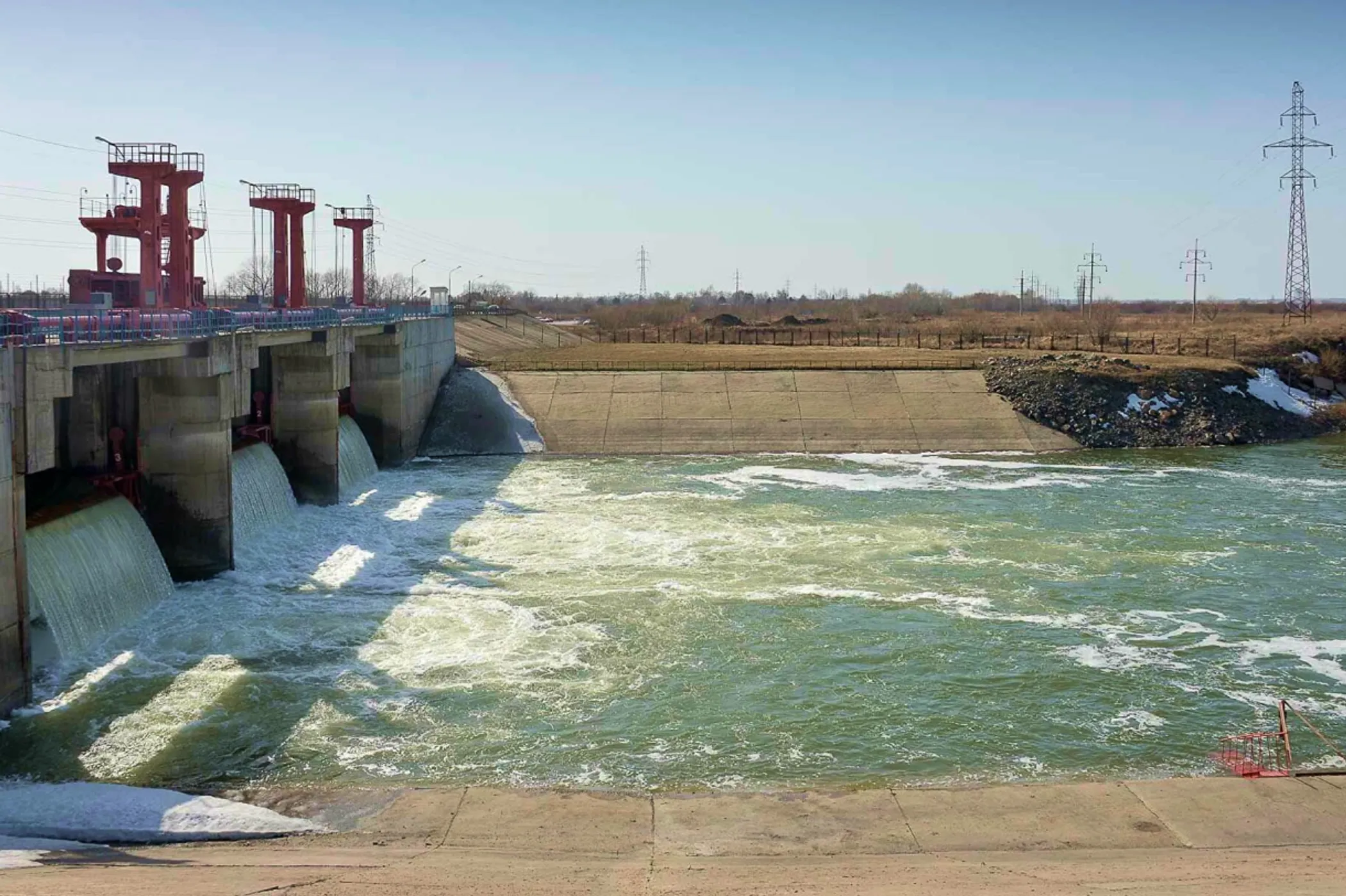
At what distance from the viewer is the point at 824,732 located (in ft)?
70.5

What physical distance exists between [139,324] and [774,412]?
122ft

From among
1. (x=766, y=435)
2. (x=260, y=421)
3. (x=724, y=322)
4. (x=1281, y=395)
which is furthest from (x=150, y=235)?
(x=724, y=322)

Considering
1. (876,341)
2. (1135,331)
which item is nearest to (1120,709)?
(876,341)

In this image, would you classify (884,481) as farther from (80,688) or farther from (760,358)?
Answer: (80,688)

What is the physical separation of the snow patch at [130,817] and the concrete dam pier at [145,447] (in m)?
4.38

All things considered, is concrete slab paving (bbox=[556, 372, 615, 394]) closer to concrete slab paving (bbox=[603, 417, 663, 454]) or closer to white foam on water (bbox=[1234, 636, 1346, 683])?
concrete slab paving (bbox=[603, 417, 663, 454])

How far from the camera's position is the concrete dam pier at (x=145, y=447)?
903 inches

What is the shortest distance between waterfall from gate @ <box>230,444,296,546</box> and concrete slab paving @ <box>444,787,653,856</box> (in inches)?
775

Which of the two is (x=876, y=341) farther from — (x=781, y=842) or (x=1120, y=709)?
(x=781, y=842)

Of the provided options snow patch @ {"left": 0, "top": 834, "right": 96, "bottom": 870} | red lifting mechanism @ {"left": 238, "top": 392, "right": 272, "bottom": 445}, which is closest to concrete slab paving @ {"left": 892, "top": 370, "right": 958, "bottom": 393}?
red lifting mechanism @ {"left": 238, "top": 392, "right": 272, "bottom": 445}

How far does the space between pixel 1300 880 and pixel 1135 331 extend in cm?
9765

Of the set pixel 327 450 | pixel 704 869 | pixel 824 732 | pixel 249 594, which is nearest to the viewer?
pixel 704 869

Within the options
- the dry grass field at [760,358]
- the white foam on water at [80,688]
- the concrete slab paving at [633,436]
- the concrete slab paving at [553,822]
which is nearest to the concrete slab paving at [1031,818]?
the concrete slab paving at [553,822]

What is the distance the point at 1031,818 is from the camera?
17.7 meters
